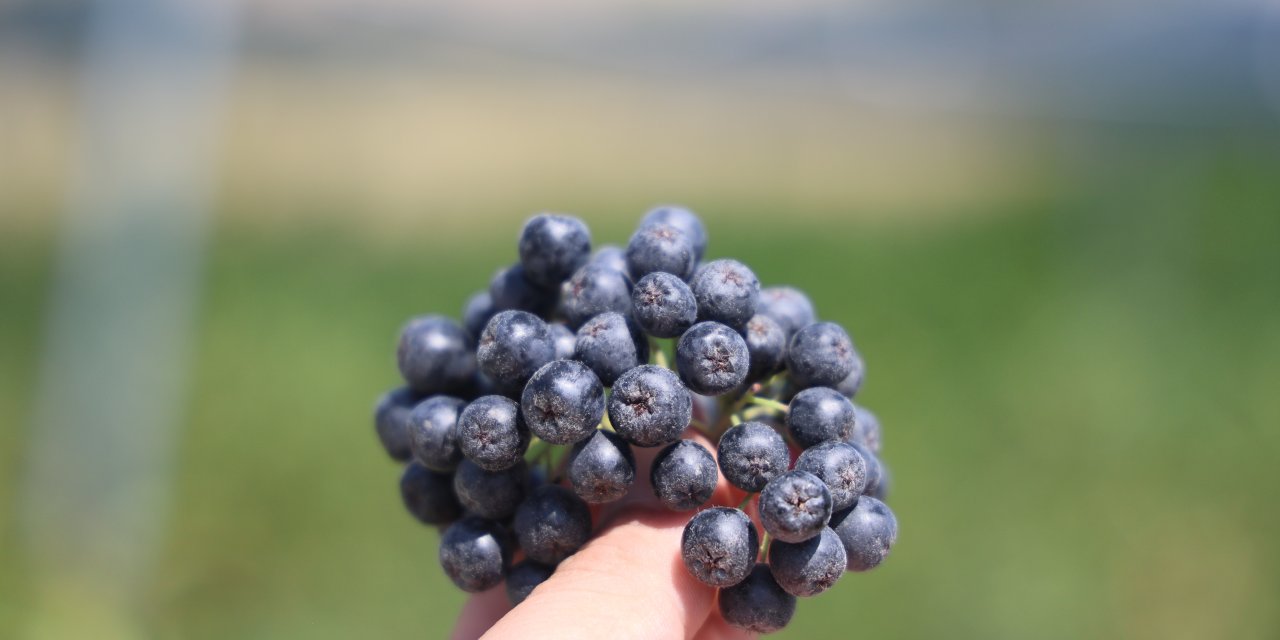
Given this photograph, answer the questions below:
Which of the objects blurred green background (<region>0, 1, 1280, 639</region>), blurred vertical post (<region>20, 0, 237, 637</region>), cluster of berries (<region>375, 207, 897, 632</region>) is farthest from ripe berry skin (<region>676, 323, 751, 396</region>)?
blurred vertical post (<region>20, 0, 237, 637</region>)

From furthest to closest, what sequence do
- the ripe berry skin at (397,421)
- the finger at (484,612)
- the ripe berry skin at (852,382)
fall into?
the finger at (484,612), the ripe berry skin at (397,421), the ripe berry skin at (852,382)

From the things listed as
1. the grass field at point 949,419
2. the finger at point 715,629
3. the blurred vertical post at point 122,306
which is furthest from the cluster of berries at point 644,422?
the blurred vertical post at point 122,306

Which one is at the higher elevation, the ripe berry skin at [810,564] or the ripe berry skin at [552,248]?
the ripe berry skin at [552,248]

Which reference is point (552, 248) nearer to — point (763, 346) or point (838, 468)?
point (763, 346)

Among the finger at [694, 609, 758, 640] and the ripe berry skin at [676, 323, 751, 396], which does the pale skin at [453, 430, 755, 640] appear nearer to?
the finger at [694, 609, 758, 640]

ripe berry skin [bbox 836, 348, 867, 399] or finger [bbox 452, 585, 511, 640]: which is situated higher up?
ripe berry skin [bbox 836, 348, 867, 399]

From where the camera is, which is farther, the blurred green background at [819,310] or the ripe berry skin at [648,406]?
the blurred green background at [819,310]

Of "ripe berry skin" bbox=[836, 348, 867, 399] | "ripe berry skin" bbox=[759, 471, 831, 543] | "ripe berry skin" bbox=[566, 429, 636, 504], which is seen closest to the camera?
"ripe berry skin" bbox=[759, 471, 831, 543]

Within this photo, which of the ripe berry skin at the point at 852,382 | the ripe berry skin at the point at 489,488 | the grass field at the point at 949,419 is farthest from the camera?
the grass field at the point at 949,419

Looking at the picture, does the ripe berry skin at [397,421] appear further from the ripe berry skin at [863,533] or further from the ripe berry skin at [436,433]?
the ripe berry skin at [863,533]
